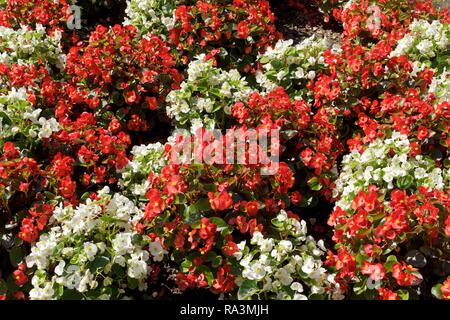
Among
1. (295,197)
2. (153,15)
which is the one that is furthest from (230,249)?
(153,15)

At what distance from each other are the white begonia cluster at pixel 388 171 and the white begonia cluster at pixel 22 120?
75.2 inches

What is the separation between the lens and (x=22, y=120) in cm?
336

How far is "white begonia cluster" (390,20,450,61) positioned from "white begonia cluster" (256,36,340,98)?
633 millimetres

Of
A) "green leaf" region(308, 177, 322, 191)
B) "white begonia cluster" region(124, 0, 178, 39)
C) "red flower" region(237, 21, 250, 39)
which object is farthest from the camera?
"white begonia cluster" region(124, 0, 178, 39)

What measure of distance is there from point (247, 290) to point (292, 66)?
1.99m

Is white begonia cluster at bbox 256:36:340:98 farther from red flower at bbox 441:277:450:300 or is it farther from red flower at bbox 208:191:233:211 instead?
red flower at bbox 441:277:450:300

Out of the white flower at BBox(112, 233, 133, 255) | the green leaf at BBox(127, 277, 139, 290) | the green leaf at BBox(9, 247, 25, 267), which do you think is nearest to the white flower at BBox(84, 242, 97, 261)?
the white flower at BBox(112, 233, 133, 255)

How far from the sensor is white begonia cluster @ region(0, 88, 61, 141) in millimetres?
3299

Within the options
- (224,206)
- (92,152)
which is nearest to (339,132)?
(224,206)

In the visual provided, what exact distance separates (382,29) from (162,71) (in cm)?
208

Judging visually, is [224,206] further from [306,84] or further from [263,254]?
[306,84]

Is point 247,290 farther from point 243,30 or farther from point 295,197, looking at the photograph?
point 243,30

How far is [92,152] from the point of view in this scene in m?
3.40

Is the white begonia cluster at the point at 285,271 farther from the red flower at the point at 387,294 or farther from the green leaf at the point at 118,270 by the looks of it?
the green leaf at the point at 118,270
